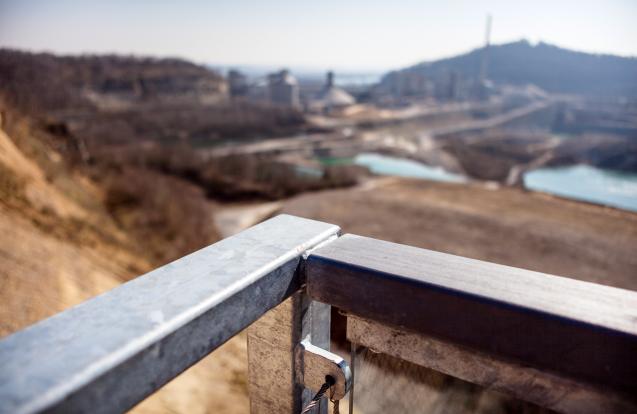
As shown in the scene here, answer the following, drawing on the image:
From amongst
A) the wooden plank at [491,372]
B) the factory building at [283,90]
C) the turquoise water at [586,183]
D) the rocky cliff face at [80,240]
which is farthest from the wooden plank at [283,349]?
the factory building at [283,90]

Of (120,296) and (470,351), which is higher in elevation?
(120,296)

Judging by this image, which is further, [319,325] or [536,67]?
[536,67]

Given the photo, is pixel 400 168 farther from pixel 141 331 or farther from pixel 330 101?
pixel 330 101

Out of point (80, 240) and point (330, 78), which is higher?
point (330, 78)

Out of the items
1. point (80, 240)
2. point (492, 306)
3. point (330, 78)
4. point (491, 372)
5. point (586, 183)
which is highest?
point (330, 78)

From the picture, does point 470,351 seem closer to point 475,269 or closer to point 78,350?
point 475,269

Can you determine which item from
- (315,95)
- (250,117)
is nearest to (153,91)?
(250,117)

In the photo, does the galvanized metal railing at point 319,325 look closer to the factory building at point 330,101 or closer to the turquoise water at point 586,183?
the turquoise water at point 586,183

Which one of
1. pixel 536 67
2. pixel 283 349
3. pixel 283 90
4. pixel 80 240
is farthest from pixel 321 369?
pixel 283 90
